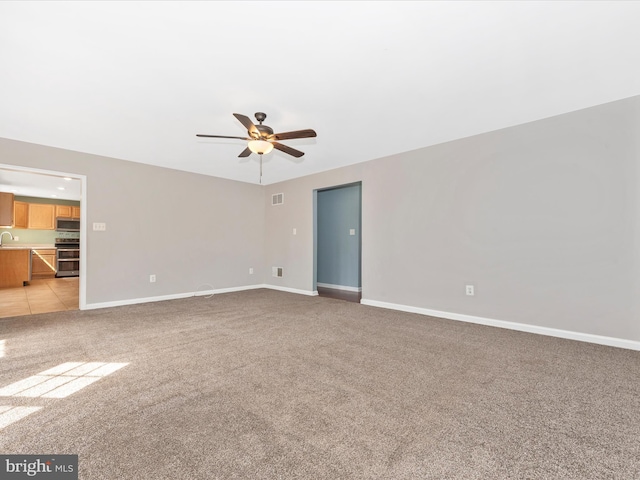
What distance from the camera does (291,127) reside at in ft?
11.4

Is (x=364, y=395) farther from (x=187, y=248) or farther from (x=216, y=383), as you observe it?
(x=187, y=248)

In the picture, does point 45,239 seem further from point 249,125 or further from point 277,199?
point 249,125

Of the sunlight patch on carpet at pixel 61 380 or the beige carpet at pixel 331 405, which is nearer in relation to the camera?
the beige carpet at pixel 331 405

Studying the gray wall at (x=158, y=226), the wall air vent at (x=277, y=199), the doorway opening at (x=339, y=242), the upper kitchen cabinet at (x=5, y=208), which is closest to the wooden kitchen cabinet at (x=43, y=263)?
the upper kitchen cabinet at (x=5, y=208)

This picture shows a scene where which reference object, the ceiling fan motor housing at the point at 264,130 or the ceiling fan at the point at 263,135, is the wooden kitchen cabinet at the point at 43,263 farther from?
the ceiling fan motor housing at the point at 264,130

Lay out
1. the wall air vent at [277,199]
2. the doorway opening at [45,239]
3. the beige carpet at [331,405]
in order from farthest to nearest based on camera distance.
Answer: the wall air vent at [277,199] < the doorway opening at [45,239] < the beige carpet at [331,405]

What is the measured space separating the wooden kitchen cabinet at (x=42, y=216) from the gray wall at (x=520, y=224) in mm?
8866

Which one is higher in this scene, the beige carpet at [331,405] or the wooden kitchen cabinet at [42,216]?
the wooden kitchen cabinet at [42,216]

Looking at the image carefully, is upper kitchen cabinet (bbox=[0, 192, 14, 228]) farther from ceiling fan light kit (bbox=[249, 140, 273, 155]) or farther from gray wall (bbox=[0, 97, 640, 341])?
ceiling fan light kit (bbox=[249, 140, 273, 155])

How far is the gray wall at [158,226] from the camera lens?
436cm

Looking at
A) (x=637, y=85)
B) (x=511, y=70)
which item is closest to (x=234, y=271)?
(x=511, y=70)

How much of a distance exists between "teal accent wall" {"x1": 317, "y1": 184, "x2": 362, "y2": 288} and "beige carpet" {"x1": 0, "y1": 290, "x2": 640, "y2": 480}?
10.2 feet

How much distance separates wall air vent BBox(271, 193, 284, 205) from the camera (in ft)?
20.6

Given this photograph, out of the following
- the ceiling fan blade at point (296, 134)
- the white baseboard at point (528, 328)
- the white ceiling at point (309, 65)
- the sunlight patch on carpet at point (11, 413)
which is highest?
the white ceiling at point (309, 65)
